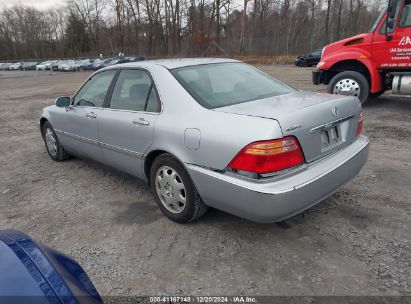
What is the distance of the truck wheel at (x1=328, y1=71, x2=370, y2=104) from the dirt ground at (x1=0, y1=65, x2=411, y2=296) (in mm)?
3737

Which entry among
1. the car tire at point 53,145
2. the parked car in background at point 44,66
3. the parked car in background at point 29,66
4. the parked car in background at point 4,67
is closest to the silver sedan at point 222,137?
the car tire at point 53,145

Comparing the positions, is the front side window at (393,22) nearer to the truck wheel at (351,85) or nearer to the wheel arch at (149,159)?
the truck wheel at (351,85)

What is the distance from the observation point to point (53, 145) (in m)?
5.35

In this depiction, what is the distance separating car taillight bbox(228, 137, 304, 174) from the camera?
245cm

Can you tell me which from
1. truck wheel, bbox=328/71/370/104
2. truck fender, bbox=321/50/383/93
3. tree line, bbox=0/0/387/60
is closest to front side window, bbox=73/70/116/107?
truck wheel, bbox=328/71/370/104

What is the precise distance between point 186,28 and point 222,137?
55369 mm

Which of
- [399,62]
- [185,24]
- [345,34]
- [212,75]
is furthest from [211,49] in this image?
[212,75]

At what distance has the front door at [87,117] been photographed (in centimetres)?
407

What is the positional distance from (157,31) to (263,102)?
57808 millimetres

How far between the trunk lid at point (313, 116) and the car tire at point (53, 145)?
3.37 m

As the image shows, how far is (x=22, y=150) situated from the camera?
627 centimetres

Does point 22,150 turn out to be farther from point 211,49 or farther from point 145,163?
point 211,49

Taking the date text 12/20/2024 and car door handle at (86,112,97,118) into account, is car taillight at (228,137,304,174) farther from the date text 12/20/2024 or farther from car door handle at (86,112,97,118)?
car door handle at (86,112,97,118)

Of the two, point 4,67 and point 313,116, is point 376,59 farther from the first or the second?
point 4,67
